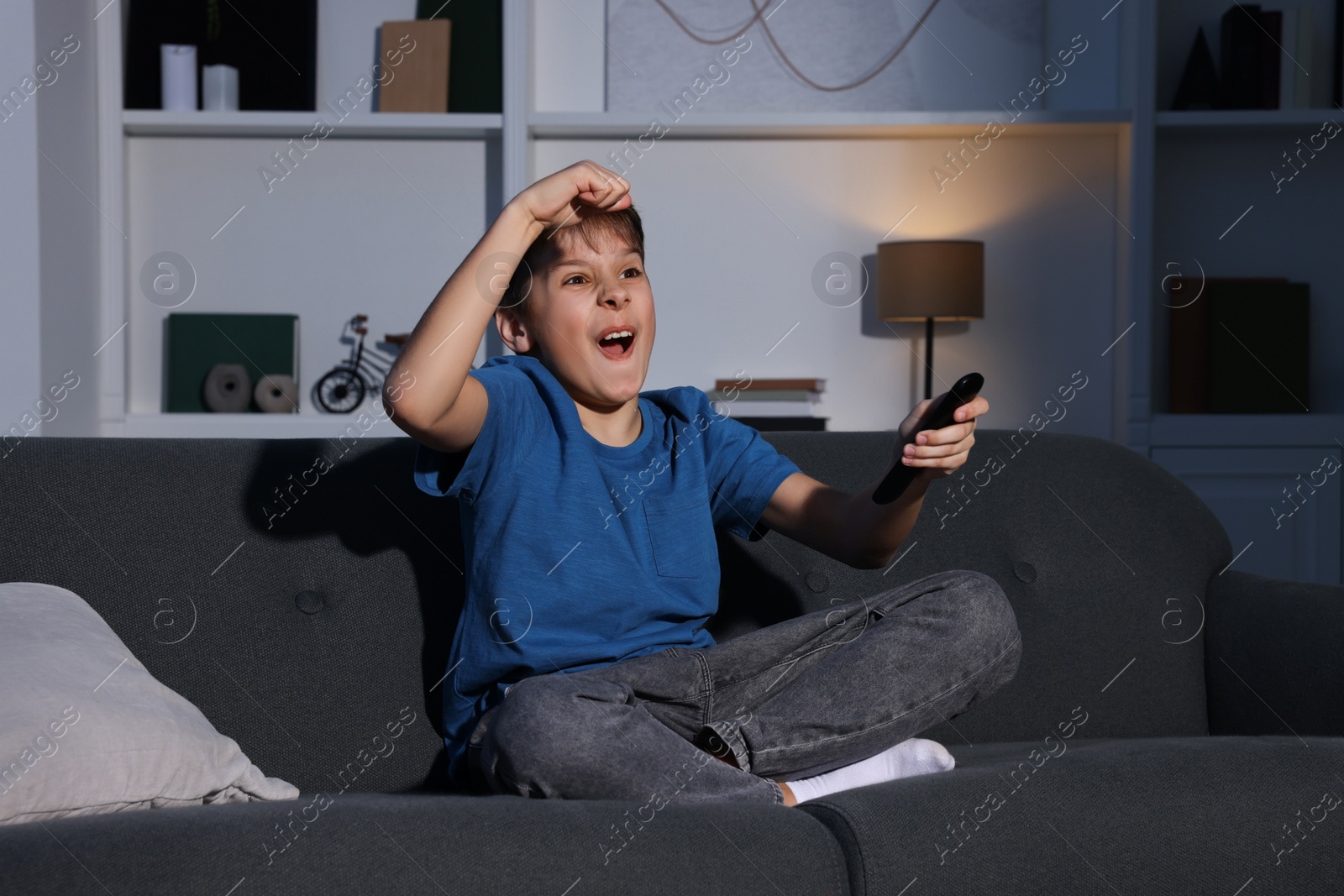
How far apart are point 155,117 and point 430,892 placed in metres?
2.51

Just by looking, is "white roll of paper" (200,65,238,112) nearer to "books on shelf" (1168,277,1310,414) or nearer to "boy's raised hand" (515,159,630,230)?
"boy's raised hand" (515,159,630,230)

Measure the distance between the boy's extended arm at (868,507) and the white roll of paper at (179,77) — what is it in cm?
218

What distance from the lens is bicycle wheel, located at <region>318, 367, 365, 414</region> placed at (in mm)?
2836

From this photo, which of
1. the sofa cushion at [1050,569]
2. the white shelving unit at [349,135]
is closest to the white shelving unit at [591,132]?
the white shelving unit at [349,135]

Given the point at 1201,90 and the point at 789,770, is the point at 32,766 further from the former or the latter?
the point at 1201,90

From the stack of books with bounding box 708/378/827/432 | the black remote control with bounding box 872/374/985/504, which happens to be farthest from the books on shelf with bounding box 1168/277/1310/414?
the black remote control with bounding box 872/374/985/504

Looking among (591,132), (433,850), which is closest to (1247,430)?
(591,132)

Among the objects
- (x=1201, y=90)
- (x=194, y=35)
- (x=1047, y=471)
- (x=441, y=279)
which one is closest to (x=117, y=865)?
(x=1047, y=471)

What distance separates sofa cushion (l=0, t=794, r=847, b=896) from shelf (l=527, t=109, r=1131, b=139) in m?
2.15

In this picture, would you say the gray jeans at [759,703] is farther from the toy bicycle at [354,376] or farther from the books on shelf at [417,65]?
the books on shelf at [417,65]

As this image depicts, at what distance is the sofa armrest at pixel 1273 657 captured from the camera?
117 centimetres

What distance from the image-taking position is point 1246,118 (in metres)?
2.69

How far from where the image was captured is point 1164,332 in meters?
2.87

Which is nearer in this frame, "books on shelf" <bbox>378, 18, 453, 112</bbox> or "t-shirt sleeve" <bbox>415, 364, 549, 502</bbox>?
"t-shirt sleeve" <bbox>415, 364, 549, 502</bbox>
